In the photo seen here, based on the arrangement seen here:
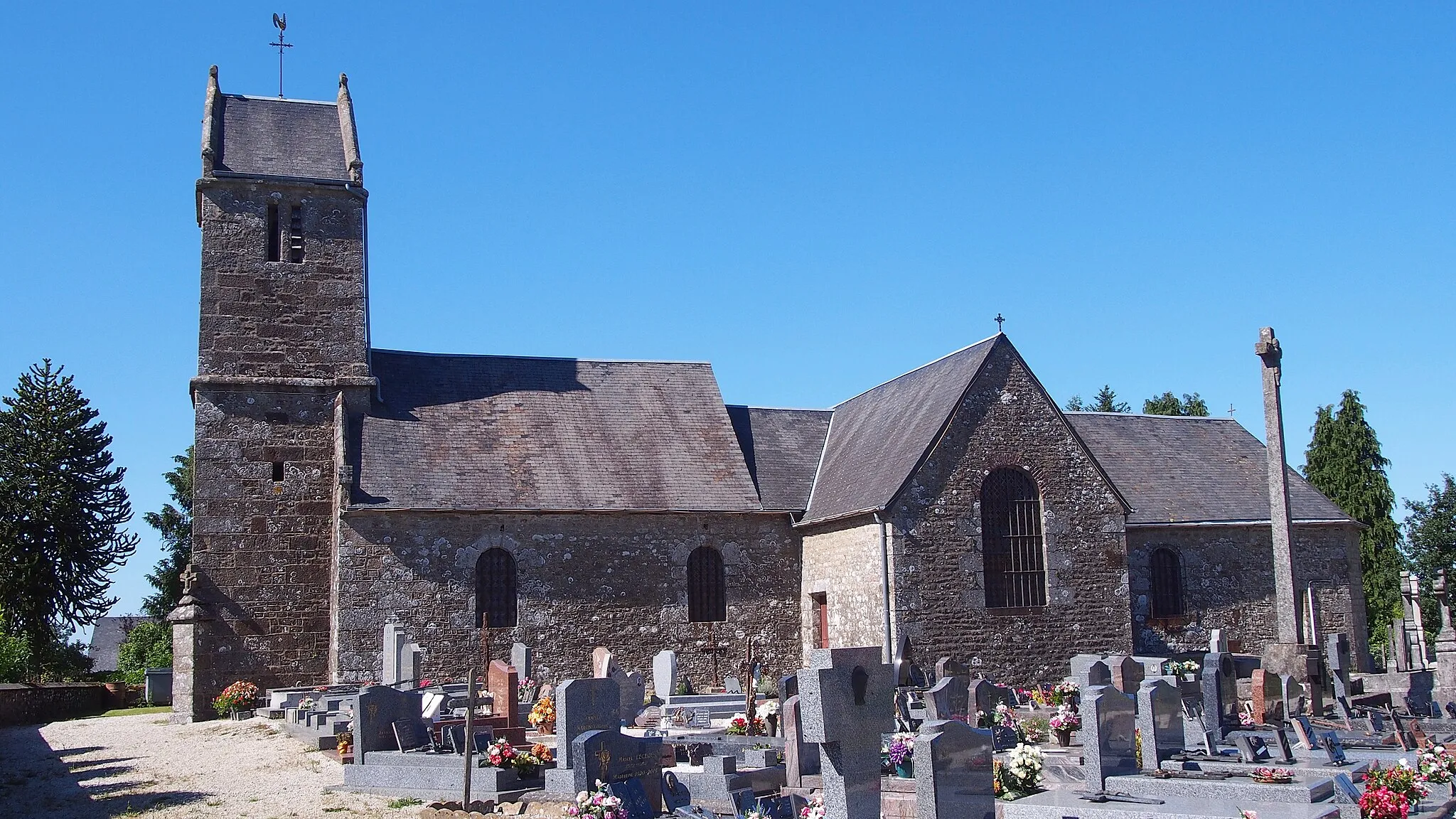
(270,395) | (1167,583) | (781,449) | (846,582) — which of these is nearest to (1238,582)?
(1167,583)

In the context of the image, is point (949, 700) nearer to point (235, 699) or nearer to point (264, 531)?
point (235, 699)

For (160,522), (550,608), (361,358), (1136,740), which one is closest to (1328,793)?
(1136,740)

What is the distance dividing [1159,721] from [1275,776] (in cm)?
182

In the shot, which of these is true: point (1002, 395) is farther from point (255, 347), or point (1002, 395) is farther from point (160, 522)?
point (160, 522)

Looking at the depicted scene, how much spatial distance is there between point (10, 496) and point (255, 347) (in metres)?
12.4

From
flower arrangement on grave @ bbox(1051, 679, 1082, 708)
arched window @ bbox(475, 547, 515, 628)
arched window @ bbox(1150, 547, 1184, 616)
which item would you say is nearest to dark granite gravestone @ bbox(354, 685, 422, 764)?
arched window @ bbox(475, 547, 515, 628)

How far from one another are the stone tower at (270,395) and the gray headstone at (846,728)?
16.3 meters

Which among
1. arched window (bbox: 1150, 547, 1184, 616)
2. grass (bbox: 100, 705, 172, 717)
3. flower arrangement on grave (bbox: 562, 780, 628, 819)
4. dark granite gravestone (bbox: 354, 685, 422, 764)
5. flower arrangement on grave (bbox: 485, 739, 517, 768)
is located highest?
arched window (bbox: 1150, 547, 1184, 616)

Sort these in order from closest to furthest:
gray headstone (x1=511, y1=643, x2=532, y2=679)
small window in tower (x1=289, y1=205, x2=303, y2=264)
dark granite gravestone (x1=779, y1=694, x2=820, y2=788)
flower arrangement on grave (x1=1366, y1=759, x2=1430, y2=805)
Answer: flower arrangement on grave (x1=1366, y1=759, x2=1430, y2=805), dark granite gravestone (x1=779, y1=694, x2=820, y2=788), gray headstone (x1=511, y1=643, x2=532, y2=679), small window in tower (x1=289, y1=205, x2=303, y2=264)

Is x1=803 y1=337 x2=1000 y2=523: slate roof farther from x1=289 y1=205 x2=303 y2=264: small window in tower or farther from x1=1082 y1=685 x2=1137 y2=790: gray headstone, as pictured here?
x1=289 y1=205 x2=303 y2=264: small window in tower

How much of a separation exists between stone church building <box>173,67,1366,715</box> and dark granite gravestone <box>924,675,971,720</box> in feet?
18.1

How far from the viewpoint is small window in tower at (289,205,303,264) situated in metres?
26.3

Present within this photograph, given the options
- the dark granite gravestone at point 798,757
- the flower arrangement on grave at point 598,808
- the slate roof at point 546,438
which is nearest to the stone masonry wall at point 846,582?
the slate roof at point 546,438

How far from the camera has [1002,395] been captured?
24750 mm
